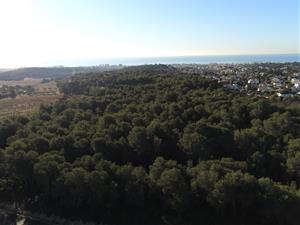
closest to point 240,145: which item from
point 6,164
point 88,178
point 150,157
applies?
point 150,157

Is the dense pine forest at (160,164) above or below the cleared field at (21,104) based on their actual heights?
above

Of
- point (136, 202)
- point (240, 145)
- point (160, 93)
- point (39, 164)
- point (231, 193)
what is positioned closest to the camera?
point (231, 193)

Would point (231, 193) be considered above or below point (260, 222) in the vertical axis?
above

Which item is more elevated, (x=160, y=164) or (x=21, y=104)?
(x=160, y=164)

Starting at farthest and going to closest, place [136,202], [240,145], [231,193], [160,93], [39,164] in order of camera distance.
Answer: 1. [160,93]
2. [240,145]
3. [39,164]
4. [136,202]
5. [231,193]

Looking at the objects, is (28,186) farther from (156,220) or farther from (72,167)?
(156,220)

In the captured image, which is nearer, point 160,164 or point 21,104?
point 160,164

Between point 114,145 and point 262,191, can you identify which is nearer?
point 262,191

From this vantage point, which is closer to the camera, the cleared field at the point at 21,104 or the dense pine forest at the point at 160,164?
the dense pine forest at the point at 160,164
